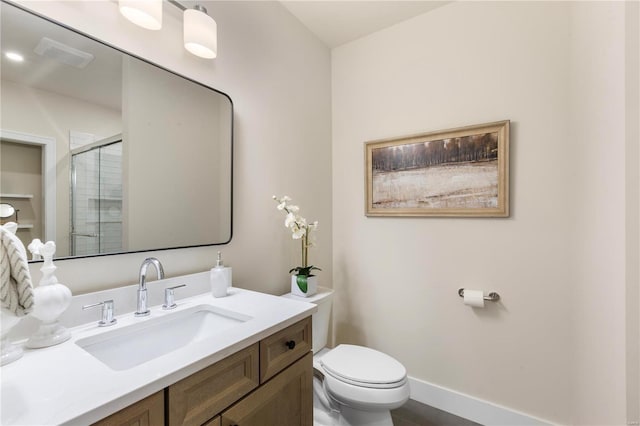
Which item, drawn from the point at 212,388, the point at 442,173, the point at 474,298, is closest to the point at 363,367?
the point at 474,298

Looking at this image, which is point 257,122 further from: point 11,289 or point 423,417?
point 423,417

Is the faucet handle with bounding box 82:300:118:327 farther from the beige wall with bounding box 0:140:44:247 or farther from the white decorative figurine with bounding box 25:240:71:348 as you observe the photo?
the beige wall with bounding box 0:140:44:247

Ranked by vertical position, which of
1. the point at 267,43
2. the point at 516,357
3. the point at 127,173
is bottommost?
the point at 516,357

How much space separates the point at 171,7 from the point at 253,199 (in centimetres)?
93

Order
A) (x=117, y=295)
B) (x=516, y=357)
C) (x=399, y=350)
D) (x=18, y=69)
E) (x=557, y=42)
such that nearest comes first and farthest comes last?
(x=18, y=69), (x=117, y=295), (x=557, y=42), (x=516, y=357), (x=399, y=350)

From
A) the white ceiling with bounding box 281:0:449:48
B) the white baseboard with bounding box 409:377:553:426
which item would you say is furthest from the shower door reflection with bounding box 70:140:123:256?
the white baseboard with bounding box 409:377:553:426

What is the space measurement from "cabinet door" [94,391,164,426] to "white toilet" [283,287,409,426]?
954mm

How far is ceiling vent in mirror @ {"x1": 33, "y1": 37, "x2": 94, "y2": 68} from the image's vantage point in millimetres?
924

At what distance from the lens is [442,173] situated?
6.06 feet

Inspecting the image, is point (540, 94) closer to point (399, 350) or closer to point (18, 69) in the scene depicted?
point (399, 350)

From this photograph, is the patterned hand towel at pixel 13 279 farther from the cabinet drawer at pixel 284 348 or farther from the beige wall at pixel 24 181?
the cabinet drawer at pixel 284 348

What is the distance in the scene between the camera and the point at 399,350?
2016 mm

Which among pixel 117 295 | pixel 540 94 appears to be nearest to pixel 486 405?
pixel 540 94

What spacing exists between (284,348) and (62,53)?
1.23 metres
